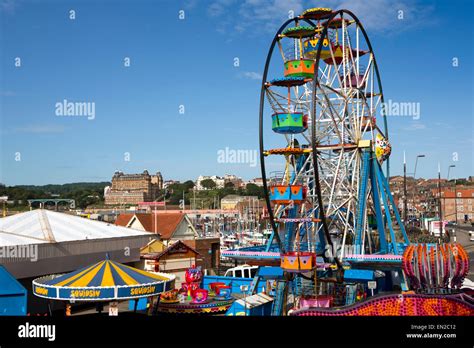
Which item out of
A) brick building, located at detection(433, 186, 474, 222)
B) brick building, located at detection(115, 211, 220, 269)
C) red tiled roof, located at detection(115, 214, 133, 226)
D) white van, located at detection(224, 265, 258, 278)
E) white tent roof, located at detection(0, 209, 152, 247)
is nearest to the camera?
white tent roof, located at detection(0, 209, 152, 247)

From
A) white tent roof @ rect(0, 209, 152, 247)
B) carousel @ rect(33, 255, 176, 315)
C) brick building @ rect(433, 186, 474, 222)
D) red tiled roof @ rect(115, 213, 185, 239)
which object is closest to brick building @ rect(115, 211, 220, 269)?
red tiled roof @ rect(115, 213, 185, 239)

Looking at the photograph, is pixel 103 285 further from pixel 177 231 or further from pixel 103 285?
pixel 177 231

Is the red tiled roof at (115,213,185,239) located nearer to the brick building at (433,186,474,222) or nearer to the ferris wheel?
the ferris wheel

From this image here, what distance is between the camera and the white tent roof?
2548cm

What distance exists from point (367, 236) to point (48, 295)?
55.5ft

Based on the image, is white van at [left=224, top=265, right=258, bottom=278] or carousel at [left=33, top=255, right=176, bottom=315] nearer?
carousel at [left=33, top=255, right=176, bottom=315]

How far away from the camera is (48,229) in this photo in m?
27.2

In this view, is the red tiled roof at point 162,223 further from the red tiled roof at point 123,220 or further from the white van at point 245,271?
the white van at point 245,271

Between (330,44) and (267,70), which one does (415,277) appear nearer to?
(267,70)

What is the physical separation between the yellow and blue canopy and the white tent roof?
21.5ft

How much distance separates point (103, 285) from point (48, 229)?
34.0ft

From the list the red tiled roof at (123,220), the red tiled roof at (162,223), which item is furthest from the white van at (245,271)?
the red tiled roof at (123,220)

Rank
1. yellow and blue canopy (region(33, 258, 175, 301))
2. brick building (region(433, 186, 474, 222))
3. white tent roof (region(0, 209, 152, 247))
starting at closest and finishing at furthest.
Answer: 1. yellow and blue canopy (region(33, 258, 175, 301))
2. white tent roof (region(0, 209, 152, 247))
3. brick building (region(433, 186, 474, 222))

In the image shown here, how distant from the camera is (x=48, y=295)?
1823 cm
